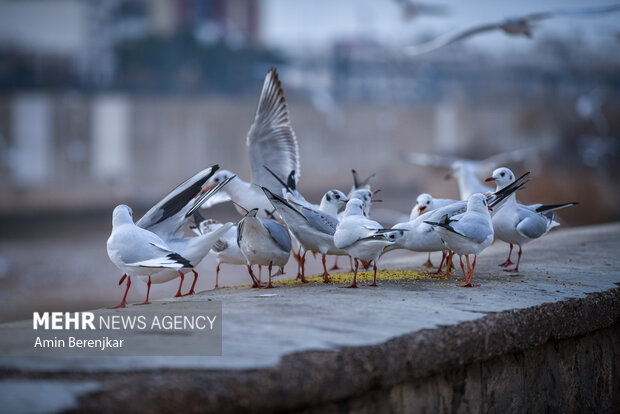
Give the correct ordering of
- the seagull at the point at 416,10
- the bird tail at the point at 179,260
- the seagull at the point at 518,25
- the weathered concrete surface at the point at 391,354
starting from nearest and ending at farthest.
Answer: the weathered concrete surface at the point at 391,354 < the bird tail at the point at 179,260 < the seagull at the point at 518,25 < the seagull at the point at 416,10

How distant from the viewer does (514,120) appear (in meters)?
33.8

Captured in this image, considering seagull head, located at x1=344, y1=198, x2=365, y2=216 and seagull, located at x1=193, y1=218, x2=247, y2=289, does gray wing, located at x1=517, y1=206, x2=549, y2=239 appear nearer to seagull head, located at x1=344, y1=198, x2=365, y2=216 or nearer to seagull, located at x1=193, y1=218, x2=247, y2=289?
seagull head, located at x1=344, y1=198, x2=365, y2=216

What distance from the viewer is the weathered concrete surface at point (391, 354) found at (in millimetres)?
2092

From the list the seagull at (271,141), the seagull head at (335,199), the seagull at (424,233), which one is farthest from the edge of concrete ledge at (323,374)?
the seagull at (271,141)

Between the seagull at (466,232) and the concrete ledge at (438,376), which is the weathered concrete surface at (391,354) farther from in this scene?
the seagull at (466,232)

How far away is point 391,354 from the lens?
8.08ft

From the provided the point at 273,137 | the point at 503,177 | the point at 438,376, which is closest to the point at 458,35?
the point at 273,137

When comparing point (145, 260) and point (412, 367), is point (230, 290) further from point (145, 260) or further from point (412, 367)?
point (412, 367)

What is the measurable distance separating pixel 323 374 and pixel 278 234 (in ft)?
5.92

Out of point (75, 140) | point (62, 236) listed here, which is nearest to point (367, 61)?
point (75, 140)

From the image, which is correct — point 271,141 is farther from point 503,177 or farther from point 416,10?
point 416,10

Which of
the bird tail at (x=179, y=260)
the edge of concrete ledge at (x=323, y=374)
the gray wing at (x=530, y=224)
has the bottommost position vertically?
the edge of concrete ledge at (x=323, y=374)

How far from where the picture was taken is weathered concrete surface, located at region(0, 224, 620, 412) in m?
2.09

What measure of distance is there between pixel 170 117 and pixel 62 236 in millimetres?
8357
